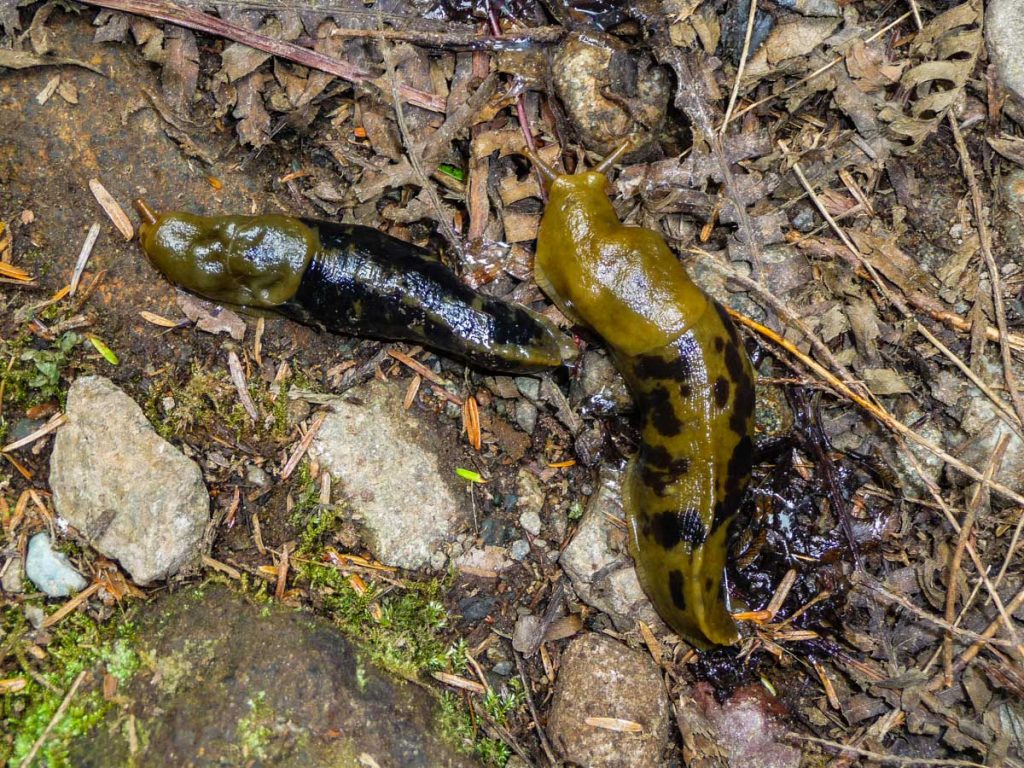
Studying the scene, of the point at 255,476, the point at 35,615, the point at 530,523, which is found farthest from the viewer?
the point at 530,523

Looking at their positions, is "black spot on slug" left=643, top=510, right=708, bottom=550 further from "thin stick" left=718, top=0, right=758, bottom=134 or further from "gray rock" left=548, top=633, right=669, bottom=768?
"thin stick" left=718, top=0, right=758, bottom=134

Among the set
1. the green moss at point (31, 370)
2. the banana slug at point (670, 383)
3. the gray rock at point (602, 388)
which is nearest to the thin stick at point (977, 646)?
the banana slug at point (670, 383)

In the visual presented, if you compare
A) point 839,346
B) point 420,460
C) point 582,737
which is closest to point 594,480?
point 420,460

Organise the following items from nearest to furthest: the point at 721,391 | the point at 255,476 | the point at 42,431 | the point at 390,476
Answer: the point at 42,431, the point at 721,391, the point at 255,476, the point at 390,476

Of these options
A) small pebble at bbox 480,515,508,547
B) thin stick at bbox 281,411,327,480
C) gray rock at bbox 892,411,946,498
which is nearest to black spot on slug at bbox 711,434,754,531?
gray rock at bbox 892,411,946,498

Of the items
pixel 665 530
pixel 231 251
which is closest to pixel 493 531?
pixel 665 530

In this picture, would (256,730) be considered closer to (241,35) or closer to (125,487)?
(125,487)

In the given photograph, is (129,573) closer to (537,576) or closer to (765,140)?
(537,576)
